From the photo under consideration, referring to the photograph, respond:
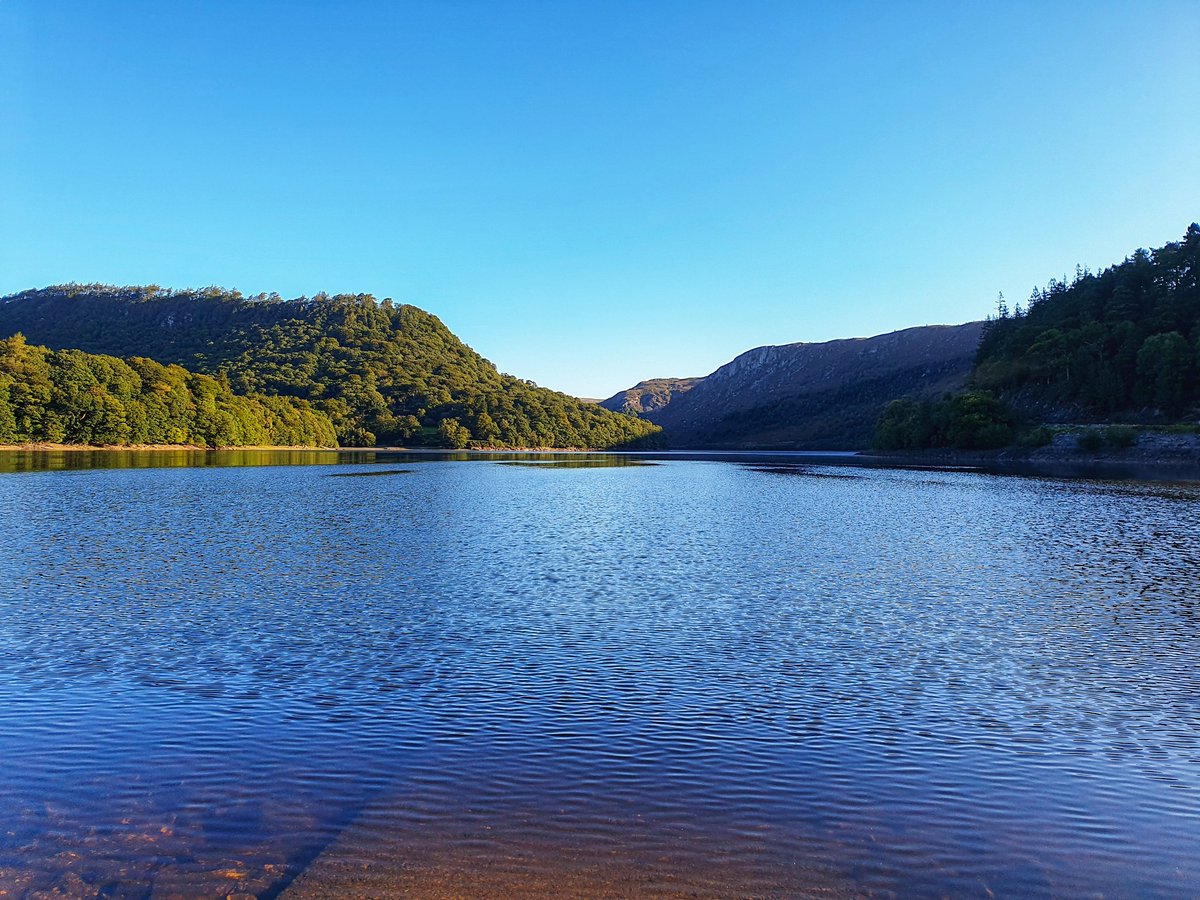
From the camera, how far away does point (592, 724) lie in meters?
11.0

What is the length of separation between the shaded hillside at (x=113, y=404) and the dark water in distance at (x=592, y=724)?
370 feet

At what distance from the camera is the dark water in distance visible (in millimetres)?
7234

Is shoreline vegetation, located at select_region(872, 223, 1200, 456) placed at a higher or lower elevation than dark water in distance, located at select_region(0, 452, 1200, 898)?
higher

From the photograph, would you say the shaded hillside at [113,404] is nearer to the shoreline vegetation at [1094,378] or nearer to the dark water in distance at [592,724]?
the dark water in distance at [592,724]

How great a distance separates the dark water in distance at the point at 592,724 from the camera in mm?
7234

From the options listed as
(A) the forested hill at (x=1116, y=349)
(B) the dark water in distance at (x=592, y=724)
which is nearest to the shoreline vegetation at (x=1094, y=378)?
(A) the forested hill at (x=1116, y=349)

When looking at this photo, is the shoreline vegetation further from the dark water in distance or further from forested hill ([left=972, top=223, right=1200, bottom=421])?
the dark water in distance

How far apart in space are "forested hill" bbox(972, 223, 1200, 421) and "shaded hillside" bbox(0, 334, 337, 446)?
153m

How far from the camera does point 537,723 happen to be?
36.2 ft

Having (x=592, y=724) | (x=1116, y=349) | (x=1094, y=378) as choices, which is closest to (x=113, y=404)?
(x=592, y=724)

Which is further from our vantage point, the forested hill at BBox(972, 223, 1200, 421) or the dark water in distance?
the forested hill at BBox(972, 223, 1200, 421)

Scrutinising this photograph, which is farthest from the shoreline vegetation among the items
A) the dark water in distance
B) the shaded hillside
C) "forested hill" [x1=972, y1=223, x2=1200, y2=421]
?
the shaded hillside

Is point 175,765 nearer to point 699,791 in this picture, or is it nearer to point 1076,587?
point 699,791

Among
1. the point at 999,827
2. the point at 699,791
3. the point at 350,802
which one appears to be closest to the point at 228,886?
the point at 350,802
